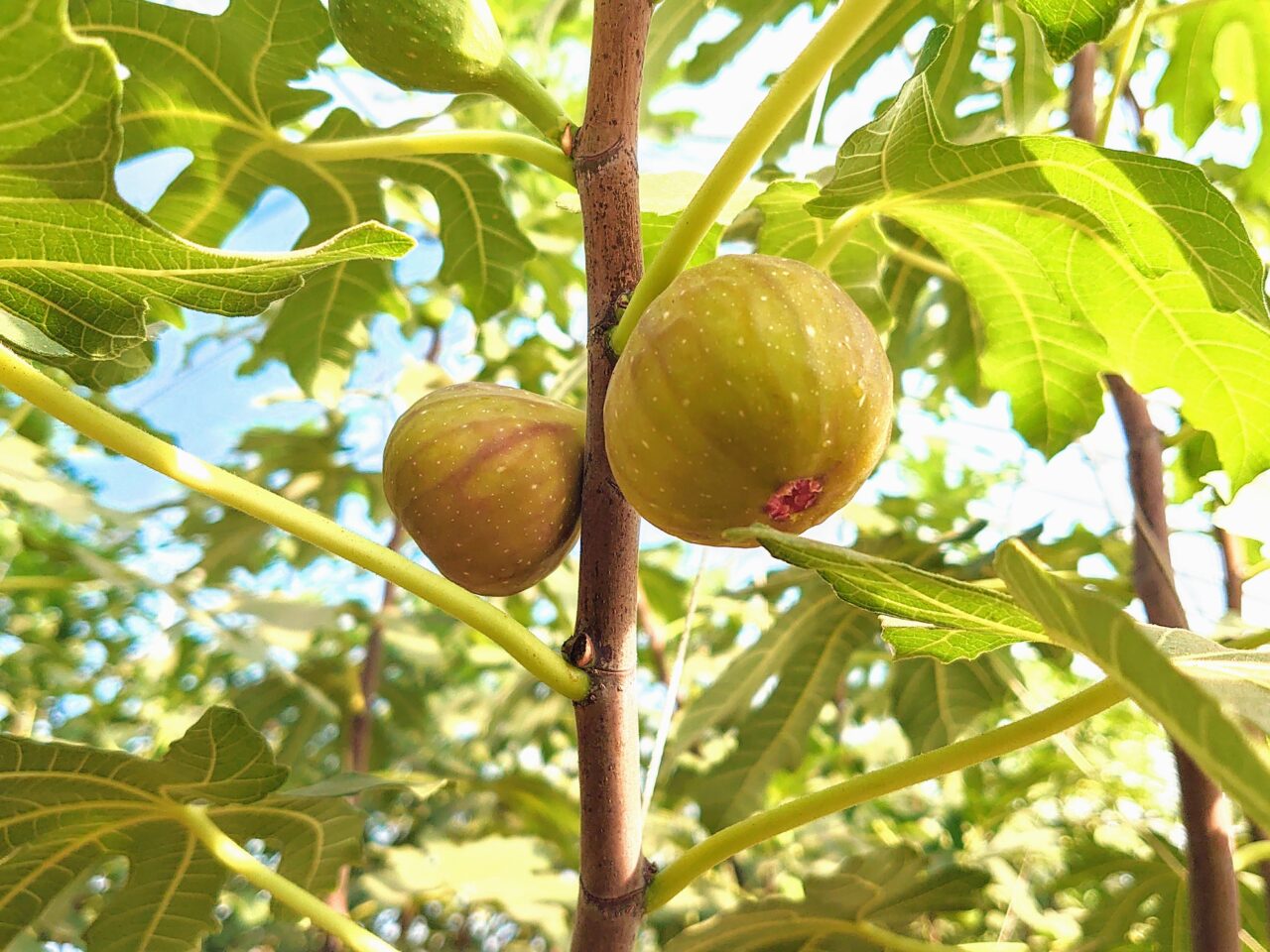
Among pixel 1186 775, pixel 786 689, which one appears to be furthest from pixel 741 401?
pixel 786 689

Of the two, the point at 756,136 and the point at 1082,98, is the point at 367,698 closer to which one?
the point at 1082,98

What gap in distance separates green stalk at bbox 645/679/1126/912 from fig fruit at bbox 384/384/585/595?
0.27m

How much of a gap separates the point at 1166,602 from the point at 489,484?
0.87 metres

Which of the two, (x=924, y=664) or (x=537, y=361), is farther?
(x=537, y=361)

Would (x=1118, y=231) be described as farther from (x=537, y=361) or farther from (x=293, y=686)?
(x=293, y=686)

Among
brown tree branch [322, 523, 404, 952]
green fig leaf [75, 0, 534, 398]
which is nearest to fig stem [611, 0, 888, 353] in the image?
green fig leaf [75, 0, 534, 398]

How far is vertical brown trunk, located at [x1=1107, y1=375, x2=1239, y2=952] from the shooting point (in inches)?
43.1

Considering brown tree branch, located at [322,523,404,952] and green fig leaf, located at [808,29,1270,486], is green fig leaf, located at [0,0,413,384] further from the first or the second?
brown tree branch, located at [322,523,404,952]

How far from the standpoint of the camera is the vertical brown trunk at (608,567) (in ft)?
2.65

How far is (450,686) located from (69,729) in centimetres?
105

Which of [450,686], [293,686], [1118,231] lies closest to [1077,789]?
[450,686]

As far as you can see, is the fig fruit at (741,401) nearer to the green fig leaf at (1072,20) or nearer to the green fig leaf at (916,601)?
the green fig leaf at (916,601)

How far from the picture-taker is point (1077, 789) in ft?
10.5

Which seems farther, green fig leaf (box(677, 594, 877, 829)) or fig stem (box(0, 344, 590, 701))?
green fig leaf (box(677, 594, 877, 829))
